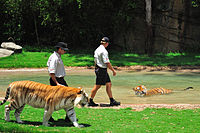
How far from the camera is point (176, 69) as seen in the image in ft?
69.4

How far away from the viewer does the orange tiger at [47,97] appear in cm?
679

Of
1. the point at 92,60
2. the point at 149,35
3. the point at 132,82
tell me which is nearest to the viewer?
the point at 132,82

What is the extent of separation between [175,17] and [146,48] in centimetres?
385

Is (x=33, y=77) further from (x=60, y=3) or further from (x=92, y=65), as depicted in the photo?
(x=60, y=3)

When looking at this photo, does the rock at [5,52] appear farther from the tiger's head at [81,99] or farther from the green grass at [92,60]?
the tiger's head at [81,99]

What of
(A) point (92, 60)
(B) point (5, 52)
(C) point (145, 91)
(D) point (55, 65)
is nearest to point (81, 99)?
(D) point (55, 65)

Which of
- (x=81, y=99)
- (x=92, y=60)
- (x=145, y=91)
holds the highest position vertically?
(x=81, y=99)

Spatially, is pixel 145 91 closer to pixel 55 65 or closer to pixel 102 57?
pixel 102 57

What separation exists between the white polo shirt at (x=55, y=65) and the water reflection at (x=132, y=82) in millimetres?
3984

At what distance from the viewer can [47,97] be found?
6.84 m

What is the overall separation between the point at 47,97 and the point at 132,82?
32.0 feet

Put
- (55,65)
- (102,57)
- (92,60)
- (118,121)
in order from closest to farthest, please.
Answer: (55,65) → (118,121) → (102,57) → (92,60)

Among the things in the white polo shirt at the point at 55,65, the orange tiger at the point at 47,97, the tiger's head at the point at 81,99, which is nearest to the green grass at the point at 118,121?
the orange tiger at the point at 47,97

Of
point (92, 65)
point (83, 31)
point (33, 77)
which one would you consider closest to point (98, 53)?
point (33, 77)
